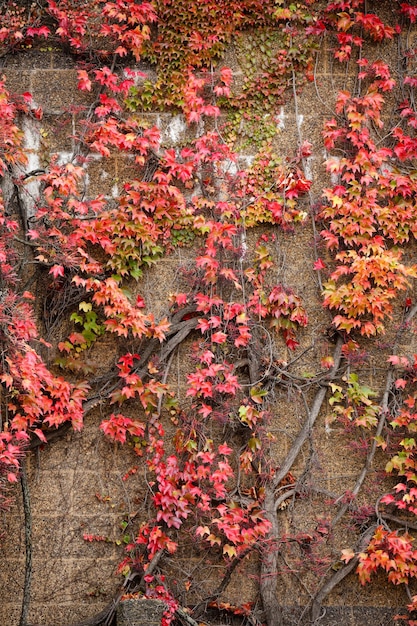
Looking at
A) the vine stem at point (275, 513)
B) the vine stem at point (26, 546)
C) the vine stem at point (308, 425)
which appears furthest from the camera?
the vine stem at point (308, 425)

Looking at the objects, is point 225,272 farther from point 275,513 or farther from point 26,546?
point 26,546

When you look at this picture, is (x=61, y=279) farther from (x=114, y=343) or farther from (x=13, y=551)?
(x=13, y=551)

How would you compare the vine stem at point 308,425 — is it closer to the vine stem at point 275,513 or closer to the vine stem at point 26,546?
the vine stem at point 275,513

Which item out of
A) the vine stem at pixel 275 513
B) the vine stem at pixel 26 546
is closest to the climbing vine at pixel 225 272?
the vine stem at pixel 275 513

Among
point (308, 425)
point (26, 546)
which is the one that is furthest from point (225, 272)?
point (26, 546)

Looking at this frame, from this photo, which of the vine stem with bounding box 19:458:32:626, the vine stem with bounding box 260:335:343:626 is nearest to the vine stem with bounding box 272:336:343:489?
the vine stem with bounding box 260:335:343:626

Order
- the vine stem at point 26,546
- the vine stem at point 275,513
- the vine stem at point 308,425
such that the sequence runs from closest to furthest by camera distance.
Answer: the vine stem at point 26,546 → the vine stem at point 275,513 → the vine stem at point 308,425

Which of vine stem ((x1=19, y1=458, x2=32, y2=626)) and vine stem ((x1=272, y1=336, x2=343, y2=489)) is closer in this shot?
vine stem ((x1=19, y1=458, x2=32, y2=626))

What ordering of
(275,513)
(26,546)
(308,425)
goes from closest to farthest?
(26,546)
(275,513)
(308,425)

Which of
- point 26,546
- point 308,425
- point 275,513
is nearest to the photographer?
point 26,546

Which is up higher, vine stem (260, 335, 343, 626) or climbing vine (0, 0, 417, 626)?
climbing vine (0, 0, 417, 626)

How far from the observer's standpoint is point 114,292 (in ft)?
15.6

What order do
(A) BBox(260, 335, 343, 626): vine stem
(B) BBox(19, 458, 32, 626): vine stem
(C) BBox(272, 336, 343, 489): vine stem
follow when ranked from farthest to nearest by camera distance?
(C) BBox(272, 336, 343, 489): vine stem, (A) BBox(260, 335, 343, 626): vine stem, (B) BBox(19, 458, 32, 626): vine stem

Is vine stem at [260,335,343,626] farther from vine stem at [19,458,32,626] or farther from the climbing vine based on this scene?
vine stem at [19,458,32,626]
